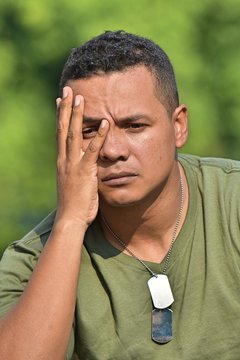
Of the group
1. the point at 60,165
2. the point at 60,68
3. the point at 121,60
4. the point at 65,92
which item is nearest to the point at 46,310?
the point at 60,165

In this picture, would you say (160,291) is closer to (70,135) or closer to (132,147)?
(132,147)

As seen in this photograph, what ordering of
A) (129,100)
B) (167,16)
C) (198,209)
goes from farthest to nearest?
(167,16) → (198,209) → (129,100)

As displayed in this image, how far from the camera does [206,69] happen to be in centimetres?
655

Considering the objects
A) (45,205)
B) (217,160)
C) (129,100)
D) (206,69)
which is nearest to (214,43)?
(206,69)

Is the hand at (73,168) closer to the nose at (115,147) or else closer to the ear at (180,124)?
the nose at (115,147)

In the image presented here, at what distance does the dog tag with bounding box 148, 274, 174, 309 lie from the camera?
4.34 metres

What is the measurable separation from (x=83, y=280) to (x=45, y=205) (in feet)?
7.84

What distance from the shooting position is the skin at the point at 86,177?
13.5 feet

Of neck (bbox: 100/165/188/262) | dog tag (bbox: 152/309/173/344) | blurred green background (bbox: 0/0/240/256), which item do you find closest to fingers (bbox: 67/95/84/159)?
neck (bbox: 100/165/188/262)

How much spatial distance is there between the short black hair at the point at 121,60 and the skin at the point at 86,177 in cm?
3

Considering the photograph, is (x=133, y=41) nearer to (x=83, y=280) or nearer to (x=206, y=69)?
(x=83, y=280)

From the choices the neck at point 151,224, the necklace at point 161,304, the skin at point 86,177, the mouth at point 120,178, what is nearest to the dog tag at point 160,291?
the necklace at point 161,304

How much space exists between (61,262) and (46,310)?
0.61 ft

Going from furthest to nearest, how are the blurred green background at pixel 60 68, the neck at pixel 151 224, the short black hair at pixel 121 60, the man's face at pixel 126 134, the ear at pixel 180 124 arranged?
the blurred green background at pixel 60 68 < the ear at pixel 180 124 < the neck at pixel 151 224 < the short black hair at pixel 121 60 < the man's face at pixel 126 134
